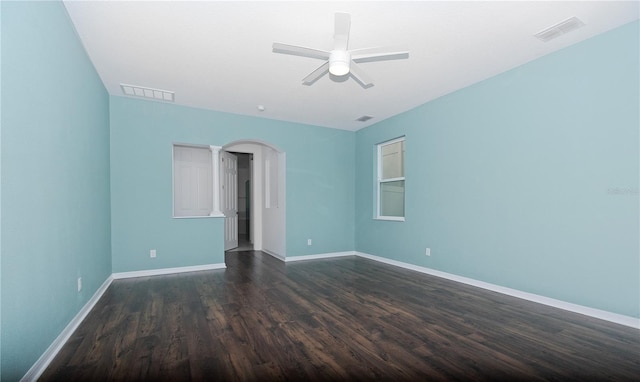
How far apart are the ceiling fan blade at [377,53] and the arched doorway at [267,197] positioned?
3.04 m

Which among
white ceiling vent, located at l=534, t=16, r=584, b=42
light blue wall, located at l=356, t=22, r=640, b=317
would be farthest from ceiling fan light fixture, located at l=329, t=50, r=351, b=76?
light blue wall, located at l=356, t=22, r=640, b=317

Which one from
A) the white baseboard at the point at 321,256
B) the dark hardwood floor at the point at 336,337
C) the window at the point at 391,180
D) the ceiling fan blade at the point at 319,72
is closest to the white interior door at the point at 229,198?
the white baseboard at the point at 321,256

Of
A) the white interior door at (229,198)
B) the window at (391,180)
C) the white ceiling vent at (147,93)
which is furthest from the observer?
the white interior door at (229,198)

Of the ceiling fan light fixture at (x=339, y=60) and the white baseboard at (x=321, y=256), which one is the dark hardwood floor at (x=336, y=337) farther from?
the ceiling fan light fixture at (x=339, y=60)

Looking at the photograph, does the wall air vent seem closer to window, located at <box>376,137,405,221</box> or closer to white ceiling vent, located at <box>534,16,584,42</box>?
window, located at <box>376,137,405,221</box>

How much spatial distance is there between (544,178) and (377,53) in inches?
84.8

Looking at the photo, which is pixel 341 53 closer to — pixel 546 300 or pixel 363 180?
pixel 546 300

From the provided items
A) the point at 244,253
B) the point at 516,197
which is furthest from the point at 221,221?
the point at 516,197

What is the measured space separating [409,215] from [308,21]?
10.5 feet

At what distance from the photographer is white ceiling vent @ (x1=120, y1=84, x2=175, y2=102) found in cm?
377

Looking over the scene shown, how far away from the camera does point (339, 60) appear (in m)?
2.39

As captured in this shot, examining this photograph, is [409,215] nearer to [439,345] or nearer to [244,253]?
[439,345]

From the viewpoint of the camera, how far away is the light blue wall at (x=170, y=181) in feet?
13.4

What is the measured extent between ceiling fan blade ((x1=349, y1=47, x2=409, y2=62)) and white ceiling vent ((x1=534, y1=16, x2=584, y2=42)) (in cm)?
129
